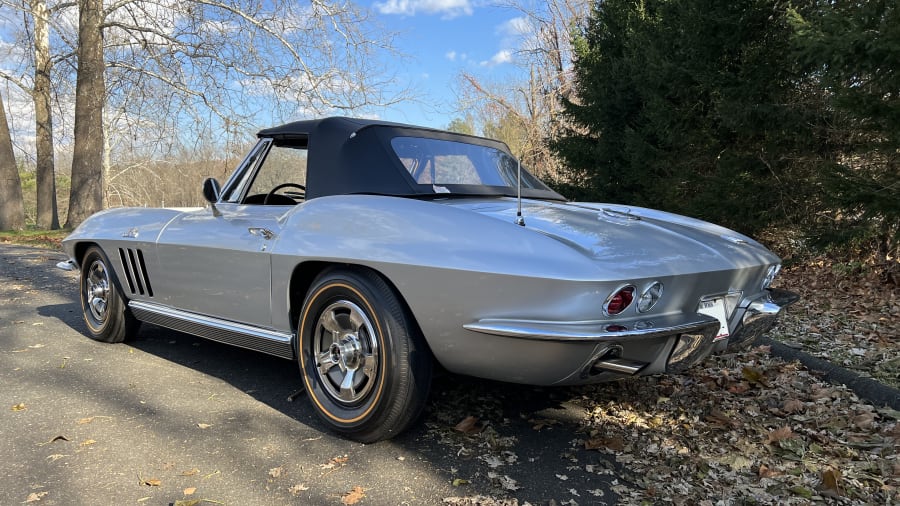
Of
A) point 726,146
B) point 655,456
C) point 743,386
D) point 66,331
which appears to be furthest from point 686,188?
point 66,331

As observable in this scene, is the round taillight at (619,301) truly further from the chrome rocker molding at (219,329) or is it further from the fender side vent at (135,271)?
the fender side vent at (135,271)

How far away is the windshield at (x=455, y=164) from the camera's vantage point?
3.14 m

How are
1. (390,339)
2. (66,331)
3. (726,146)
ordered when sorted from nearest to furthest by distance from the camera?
1. (390,339)
2. (66,331)
3. (726,146)

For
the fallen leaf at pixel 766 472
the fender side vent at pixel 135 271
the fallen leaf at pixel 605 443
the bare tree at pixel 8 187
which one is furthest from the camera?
the bare tree at pixel 8 187

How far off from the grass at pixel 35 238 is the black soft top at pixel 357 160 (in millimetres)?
11765

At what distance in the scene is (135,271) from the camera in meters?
4.17

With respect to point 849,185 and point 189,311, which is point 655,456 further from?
point 849,185

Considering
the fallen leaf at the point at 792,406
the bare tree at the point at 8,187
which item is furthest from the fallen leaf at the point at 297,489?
the bare tree at the point at 8,187

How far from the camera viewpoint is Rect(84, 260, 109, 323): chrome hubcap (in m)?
4.51

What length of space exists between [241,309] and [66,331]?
253 centimetres

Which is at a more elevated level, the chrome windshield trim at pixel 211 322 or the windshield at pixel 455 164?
the windshield at pixel 455 164

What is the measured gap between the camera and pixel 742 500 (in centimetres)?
228

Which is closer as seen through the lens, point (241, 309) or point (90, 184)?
point (241, 309)

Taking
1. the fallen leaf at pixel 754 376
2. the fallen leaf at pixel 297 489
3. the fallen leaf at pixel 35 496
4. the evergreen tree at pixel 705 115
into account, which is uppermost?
the evergreen tree at pixel 705 115
